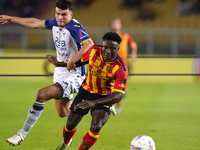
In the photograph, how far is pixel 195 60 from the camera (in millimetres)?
14695

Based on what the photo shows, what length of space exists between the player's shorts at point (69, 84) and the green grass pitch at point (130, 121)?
0.89 metres

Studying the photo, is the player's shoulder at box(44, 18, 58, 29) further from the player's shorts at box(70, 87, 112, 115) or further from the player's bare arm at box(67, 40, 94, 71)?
the player's shorts at box(70, 87, 112, 115)

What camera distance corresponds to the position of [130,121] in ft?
25.1

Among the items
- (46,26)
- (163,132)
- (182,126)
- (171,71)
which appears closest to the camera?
(46,26)

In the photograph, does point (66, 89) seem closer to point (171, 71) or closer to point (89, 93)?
point (89, 93)

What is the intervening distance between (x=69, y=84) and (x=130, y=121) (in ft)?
9.19

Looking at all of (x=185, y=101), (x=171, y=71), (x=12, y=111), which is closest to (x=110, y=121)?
(x=12, y=111)

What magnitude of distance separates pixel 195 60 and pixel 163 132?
8792 millimetres

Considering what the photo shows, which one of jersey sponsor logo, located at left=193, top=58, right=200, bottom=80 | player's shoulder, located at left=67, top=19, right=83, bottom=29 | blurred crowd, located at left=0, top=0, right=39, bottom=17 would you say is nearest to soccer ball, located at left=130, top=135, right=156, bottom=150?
player's shoulder, located at left=67, top=19, right=83, bottom=29

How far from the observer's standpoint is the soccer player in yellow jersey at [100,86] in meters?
4.36

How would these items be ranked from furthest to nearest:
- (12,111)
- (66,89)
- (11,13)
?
(11,13)
(12,111)
(66,89)

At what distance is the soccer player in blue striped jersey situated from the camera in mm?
4961

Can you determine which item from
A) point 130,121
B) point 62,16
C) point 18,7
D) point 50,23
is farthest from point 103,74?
point 18,7

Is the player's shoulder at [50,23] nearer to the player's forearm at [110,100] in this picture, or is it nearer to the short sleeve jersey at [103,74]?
the short sleeve jersey at [103,74]
